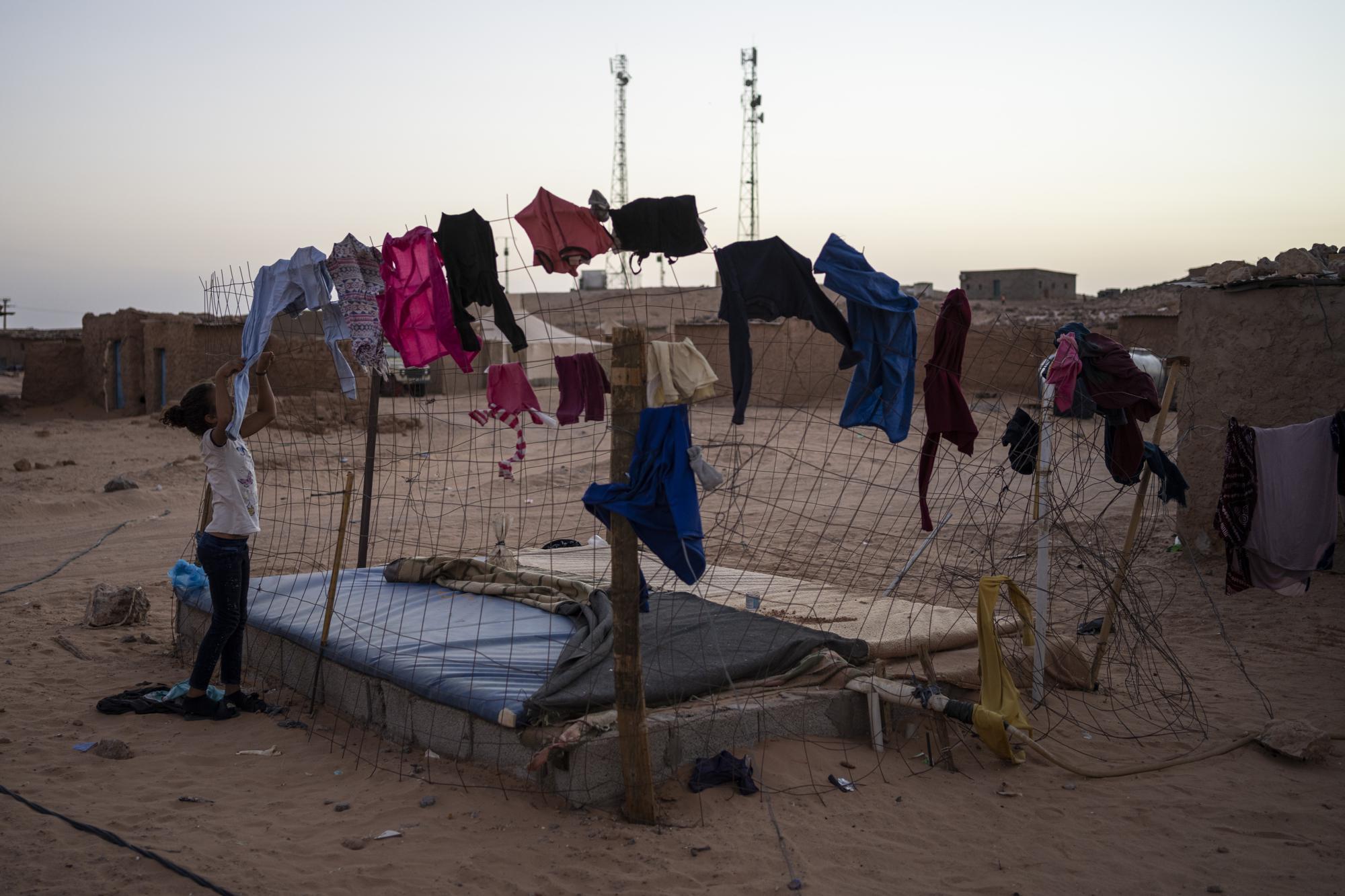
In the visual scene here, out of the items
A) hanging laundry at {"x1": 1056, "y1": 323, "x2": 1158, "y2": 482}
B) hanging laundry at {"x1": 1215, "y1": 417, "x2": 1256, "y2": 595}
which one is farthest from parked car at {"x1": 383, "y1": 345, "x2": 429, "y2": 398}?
hanging laundry at {"x1": 1215, "y1": 417, "x2": 1256, "y2": 595}

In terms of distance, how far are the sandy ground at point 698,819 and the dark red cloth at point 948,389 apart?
1290mm

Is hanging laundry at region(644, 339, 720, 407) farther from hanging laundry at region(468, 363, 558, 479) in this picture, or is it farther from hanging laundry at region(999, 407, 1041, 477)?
hanging laundry at region(999, 407, 1041, 477)

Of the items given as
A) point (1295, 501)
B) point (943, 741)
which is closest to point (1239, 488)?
point (1295, 501)

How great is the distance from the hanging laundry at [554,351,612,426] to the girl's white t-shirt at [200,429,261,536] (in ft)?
5.14

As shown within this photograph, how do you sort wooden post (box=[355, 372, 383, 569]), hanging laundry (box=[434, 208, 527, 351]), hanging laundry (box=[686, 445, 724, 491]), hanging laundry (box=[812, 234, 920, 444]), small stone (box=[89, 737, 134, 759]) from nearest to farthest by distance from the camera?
hanging laundry (box=[686, 445, 724, 491]) → hanging laundry (box=[812, 234, 920, 444]) → small stone (box=[89, 737, 134, 759]) → hanging laundry (box=[434, 208, 527, 351]) → wooden post (box=[355, 372, 383, 569])

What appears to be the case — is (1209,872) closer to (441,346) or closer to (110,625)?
(441,346)

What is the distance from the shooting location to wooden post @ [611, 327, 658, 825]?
12.2ft

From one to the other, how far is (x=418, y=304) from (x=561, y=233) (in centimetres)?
114

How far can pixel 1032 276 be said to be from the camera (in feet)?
137

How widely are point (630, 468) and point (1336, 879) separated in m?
2.96

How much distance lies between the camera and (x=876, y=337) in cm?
439

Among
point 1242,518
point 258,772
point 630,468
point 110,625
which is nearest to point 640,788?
point 630,468

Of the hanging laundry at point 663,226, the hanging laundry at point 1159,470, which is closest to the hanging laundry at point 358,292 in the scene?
the hanging laundry at point 663,226

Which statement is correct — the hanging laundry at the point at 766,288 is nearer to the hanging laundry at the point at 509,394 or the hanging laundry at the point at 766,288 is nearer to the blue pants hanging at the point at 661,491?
the blue pants hanging at the point at 661,491
